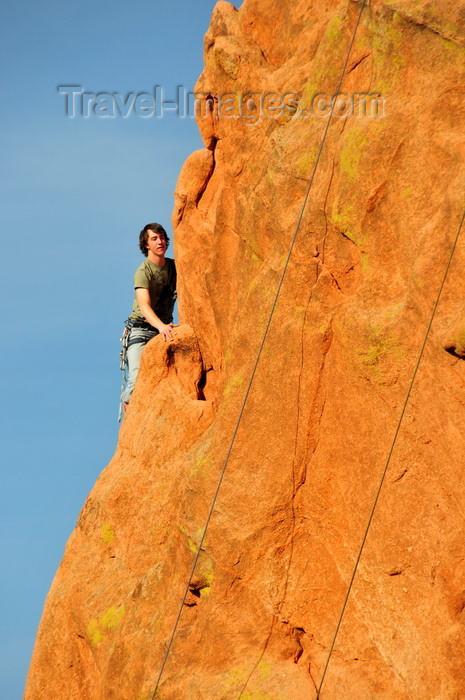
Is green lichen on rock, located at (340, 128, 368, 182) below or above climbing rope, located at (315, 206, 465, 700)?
above

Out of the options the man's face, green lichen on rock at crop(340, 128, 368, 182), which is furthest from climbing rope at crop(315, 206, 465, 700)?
the man's face

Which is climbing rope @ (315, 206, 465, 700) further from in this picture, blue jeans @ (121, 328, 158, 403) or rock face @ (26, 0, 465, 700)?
blue jeans @ (121, 328, 158, 403)

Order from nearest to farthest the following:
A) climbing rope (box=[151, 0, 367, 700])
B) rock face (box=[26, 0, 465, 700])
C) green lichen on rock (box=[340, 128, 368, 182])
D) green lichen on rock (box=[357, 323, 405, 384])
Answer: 1. rock face (box=[26, 0, 465, 700])
2. green lichen on rock (box=[357, 323, 405, 384])
3. green lichen on rock (box=[340, 128, 368, 182])
4. climbing rope (box=[151, 0, 367, 700])

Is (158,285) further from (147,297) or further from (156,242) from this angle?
(156,242)

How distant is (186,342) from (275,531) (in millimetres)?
3851

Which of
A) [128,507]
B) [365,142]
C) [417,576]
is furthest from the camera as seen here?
[128,507]

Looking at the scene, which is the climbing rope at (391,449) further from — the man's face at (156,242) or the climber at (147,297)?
the man's face at (156,242)

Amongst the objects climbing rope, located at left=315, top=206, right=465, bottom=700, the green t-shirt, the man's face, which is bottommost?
climbing rope, located at left=315, top=206, right=465, bottom=700

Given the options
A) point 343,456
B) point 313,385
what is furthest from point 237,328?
point 343,456

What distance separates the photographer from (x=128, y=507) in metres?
12.9

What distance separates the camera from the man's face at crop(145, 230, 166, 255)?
1450 cm

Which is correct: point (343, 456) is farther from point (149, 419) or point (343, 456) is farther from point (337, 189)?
point (149, 419)

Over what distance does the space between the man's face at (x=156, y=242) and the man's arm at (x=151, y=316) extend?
690 mm

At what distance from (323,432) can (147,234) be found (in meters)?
5.50
